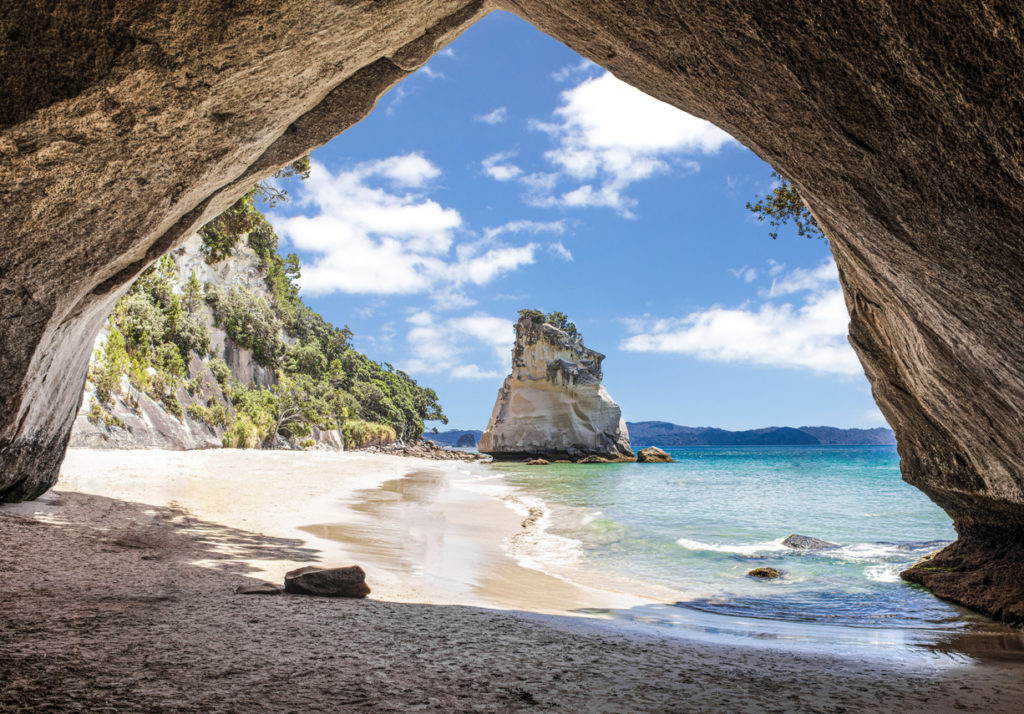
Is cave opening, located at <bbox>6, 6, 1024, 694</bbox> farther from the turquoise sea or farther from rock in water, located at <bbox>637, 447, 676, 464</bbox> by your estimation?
rock in water, located at <bbox>637, 447, 676, 464</bbox>

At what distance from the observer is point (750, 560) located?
10391 mm

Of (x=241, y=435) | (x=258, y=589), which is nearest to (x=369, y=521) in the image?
(x=258, y=589)

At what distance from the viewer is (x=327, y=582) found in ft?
16.2

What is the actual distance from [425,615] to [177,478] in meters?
11.5

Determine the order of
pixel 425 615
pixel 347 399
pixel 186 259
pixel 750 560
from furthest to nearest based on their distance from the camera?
pixel 347 399, pixel 186 259, pixel 750 560, pixel 425 615

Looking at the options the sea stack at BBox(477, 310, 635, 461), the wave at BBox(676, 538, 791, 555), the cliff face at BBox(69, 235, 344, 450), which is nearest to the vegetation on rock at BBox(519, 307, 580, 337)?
the sea stack at BBox(477, 310, 635, 461)

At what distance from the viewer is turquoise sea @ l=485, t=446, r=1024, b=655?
671 cm

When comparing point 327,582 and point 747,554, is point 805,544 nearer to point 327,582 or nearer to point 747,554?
point 747,554

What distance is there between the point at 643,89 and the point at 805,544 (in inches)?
428

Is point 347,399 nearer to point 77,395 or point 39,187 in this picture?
point 77,395

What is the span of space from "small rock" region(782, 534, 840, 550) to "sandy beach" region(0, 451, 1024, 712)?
6.33m

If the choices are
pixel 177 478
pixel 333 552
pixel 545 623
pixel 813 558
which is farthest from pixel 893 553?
pixel 177 478

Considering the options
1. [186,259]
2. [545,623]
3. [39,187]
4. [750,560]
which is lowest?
[750,560]

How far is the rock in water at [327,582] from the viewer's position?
4.88 meters
